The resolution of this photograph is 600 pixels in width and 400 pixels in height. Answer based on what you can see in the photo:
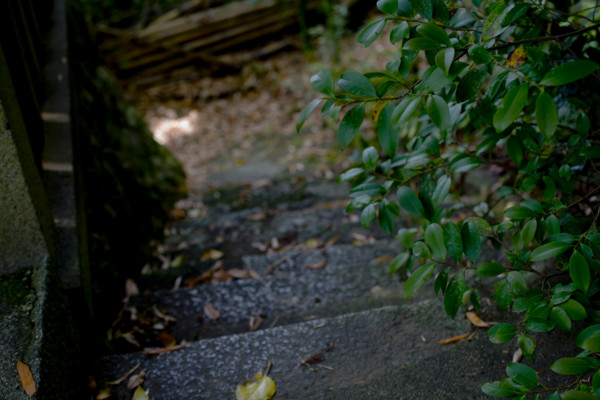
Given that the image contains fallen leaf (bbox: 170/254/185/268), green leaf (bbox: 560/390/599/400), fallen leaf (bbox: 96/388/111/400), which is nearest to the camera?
green leaf (bbox: 560/390/599/400)

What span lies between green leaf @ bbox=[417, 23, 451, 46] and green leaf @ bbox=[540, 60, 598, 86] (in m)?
0.22

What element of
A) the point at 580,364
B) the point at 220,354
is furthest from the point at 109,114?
the point at 580,364

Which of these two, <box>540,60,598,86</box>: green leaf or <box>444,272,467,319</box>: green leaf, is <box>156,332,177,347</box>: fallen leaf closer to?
<box>444,272,467,319</box>: green leaf

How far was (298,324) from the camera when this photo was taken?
5.33 feet

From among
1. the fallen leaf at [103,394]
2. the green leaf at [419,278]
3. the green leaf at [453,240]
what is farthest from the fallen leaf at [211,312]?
the green leaf at [453,240]

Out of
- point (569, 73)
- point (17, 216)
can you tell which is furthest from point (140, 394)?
point (569, 73)

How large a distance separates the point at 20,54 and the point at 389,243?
1.90 m

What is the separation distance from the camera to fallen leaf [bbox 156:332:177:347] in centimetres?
174

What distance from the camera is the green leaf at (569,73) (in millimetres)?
833

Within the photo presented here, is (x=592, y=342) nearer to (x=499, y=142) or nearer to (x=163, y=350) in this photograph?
(x=499, y=142)

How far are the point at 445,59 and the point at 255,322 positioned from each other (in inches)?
51.2

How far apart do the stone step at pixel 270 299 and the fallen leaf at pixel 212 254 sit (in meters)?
0.50

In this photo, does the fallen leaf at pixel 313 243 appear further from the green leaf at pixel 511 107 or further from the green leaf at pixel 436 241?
the green leaf at pixel 511 107

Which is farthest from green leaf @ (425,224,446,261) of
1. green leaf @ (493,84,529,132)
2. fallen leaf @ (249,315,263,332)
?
fallen leaf @ (249,315,263,332)
